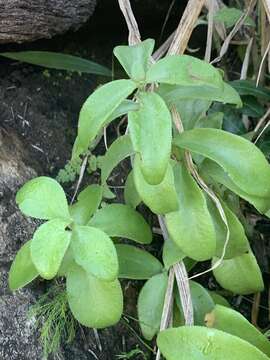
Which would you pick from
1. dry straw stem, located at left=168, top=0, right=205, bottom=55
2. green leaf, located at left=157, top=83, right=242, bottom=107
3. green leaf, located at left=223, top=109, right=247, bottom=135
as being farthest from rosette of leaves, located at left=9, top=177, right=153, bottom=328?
green leaf, located at left=223, top=109, right=247, bottom=135

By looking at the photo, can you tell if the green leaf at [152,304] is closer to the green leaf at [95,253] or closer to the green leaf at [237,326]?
the green leaf at [237,326]

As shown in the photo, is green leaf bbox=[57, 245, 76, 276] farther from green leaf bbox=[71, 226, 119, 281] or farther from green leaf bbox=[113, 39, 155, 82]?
green leaf bbox=[113, 39, 155, 82]

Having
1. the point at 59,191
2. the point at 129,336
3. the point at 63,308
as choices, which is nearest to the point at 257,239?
the point at 129,336

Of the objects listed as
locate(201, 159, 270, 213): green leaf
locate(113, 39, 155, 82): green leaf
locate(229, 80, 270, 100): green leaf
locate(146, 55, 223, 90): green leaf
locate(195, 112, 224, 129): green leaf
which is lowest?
locate(229, 80, 270, 100): green leaf

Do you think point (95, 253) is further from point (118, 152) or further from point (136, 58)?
point (136, 58)

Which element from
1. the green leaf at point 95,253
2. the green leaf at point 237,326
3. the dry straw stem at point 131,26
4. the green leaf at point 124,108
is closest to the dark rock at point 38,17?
the dry straw stem at point 131,26
